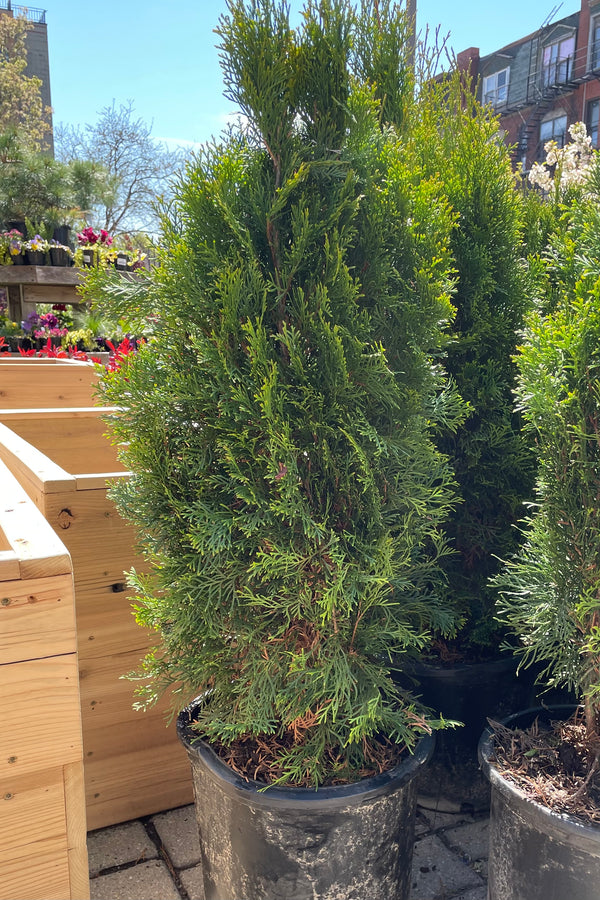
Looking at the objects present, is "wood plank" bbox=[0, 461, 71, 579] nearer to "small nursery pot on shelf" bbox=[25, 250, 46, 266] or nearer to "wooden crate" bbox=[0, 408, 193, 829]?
"wooden crate" bbox=[0, 408, 193, 829]

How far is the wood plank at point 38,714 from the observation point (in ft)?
3.92

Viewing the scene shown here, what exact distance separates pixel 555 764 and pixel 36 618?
4.01ft

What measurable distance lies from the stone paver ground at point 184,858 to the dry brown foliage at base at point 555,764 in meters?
0.57

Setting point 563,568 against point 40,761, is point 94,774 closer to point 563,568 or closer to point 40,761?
point 40,761

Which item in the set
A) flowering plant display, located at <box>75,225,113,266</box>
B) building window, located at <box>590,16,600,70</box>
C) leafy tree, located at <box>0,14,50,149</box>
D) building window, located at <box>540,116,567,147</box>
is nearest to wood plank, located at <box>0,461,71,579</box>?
flowering plant display, located at <box>75,225,113,266</box>

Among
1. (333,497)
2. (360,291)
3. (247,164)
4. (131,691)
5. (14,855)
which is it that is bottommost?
(131,691)

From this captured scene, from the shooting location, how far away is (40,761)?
1232 millimetres

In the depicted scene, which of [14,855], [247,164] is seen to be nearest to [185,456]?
[247,164]

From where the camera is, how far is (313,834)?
142 centimetres

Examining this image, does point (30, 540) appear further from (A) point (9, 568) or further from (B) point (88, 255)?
(B) point (88, 255)

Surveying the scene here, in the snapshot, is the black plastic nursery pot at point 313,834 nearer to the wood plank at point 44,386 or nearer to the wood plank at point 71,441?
the wood plank at point 71,441

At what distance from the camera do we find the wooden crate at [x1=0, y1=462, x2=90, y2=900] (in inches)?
A: 46.6

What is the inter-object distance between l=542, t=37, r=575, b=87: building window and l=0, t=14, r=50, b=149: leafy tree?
17203 millimetres

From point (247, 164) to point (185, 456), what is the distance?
0.67 meters
